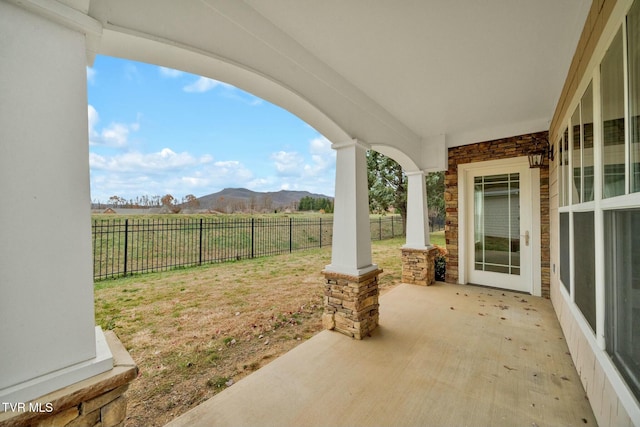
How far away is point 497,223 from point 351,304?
11.8 ft

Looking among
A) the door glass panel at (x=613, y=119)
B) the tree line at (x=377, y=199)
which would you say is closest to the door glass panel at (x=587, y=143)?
the door glass panel at (x=613, y=119)

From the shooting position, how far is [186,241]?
7.61 meters

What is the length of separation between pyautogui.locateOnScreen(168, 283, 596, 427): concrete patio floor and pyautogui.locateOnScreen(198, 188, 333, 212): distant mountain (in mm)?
6399

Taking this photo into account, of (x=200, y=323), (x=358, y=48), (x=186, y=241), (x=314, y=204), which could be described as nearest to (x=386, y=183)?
(x=314, y=204)

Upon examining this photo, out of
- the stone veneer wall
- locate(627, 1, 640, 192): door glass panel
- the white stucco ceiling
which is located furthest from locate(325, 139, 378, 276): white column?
the stone veneer wall

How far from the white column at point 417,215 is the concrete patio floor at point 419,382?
187 cm

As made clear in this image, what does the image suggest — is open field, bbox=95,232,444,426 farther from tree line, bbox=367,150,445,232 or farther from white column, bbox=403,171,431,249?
tree line, bbox=367,150,445,232

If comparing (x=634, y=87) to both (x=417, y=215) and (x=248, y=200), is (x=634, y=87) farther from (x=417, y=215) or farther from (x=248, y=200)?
(x=248, y=200)

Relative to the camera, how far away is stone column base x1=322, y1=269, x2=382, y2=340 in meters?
2.92

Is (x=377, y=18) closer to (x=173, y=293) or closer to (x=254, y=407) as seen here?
(x=254, y=407)

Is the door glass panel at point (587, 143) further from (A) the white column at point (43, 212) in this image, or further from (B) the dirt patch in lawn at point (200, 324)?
(A) the white column at point (43, 212)

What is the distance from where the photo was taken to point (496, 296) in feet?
14.4

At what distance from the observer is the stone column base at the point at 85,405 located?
972 mm

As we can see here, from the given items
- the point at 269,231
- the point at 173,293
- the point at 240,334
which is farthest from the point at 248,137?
the point at 240,334
